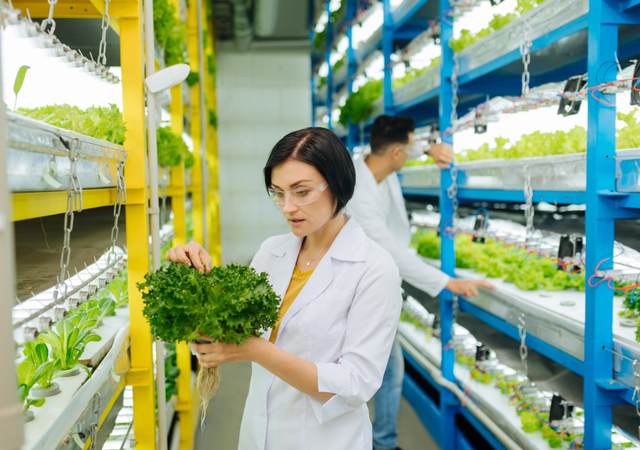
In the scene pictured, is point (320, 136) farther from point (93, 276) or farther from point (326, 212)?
point (93, 276)

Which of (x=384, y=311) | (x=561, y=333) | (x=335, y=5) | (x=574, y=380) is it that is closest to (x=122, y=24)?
(x=384, y=311)

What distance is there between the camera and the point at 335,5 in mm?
8039

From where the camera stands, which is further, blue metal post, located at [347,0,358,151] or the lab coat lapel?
blue metal post, located at [347,0,358,151]

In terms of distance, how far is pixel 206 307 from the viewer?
163cm

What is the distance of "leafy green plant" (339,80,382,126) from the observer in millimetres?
6422

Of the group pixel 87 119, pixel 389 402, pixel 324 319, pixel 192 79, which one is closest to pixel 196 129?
pixel 192 79

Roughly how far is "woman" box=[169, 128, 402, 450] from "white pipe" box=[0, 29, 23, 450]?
0.82 m

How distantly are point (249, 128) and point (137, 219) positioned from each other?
7.95 meters

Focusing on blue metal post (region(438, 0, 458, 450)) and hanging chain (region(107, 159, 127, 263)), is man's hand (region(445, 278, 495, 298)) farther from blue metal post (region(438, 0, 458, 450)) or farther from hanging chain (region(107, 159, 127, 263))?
hanging chain (region(107, 159, 127, 263))

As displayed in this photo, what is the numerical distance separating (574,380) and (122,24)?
9.23 feet

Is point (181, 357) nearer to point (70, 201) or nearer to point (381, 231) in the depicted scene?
point (381, 231)

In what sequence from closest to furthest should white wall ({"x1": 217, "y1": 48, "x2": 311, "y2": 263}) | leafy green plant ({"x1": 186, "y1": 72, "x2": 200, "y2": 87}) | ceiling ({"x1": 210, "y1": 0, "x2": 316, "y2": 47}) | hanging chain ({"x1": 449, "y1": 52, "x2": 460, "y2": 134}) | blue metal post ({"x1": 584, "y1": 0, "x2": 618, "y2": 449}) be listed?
blue metal post ({"x1": 584, "y1": 0, "x2": 618, "y2": 449}), hanging chain ({"x1": 449, "y1": 52, "x2": 460, "y2": 134}), leafy green plant ({"x1": 186, "y1": 72, "x2": 200, "y2": 87}), ceiling ({"x1": 210, "y1": 0, "x2": 316, "y2": 47}), white wall ({"x1": 217, "y1": 48, "x2": 311, "y2": 263})

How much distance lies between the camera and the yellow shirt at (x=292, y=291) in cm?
204

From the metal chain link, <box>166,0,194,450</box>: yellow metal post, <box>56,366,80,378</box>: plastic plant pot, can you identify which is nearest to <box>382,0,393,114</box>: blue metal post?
the metal chain link
